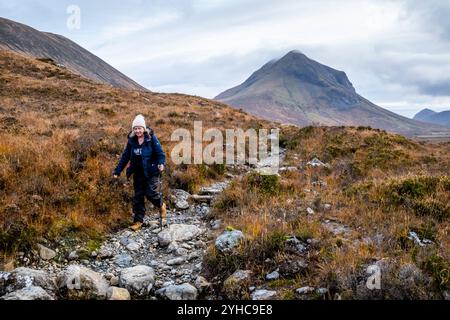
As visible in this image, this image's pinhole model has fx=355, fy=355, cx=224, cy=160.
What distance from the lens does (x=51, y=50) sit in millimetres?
173250

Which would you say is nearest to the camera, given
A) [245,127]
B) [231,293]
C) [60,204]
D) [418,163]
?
[231,293]

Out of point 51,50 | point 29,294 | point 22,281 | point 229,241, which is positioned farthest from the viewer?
point 51,50

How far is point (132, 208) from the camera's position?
8258 mm

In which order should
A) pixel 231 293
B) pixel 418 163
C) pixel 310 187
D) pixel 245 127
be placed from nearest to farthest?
pixel 231 293
pixel 310 187
pixel 418 163
pixel 245 127

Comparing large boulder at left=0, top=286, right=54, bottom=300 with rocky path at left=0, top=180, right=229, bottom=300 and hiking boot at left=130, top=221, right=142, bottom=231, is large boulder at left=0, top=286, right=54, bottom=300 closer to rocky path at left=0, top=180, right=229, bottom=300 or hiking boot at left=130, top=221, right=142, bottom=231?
rocky path at left=0, top=180, right=229, bottom=300

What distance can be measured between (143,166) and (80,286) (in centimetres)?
338

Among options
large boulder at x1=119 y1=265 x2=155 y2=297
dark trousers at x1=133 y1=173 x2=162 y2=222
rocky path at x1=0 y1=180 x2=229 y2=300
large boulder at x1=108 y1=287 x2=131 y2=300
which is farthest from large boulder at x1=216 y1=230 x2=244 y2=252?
dark trousers at x1=133 y1=173 x2=162 y2=222

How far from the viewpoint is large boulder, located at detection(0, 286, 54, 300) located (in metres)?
4.41

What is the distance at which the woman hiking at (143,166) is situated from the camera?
7.93m

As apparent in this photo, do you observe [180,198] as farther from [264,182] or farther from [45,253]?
[45,253]

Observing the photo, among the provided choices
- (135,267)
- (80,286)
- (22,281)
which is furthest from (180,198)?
(22,281)
